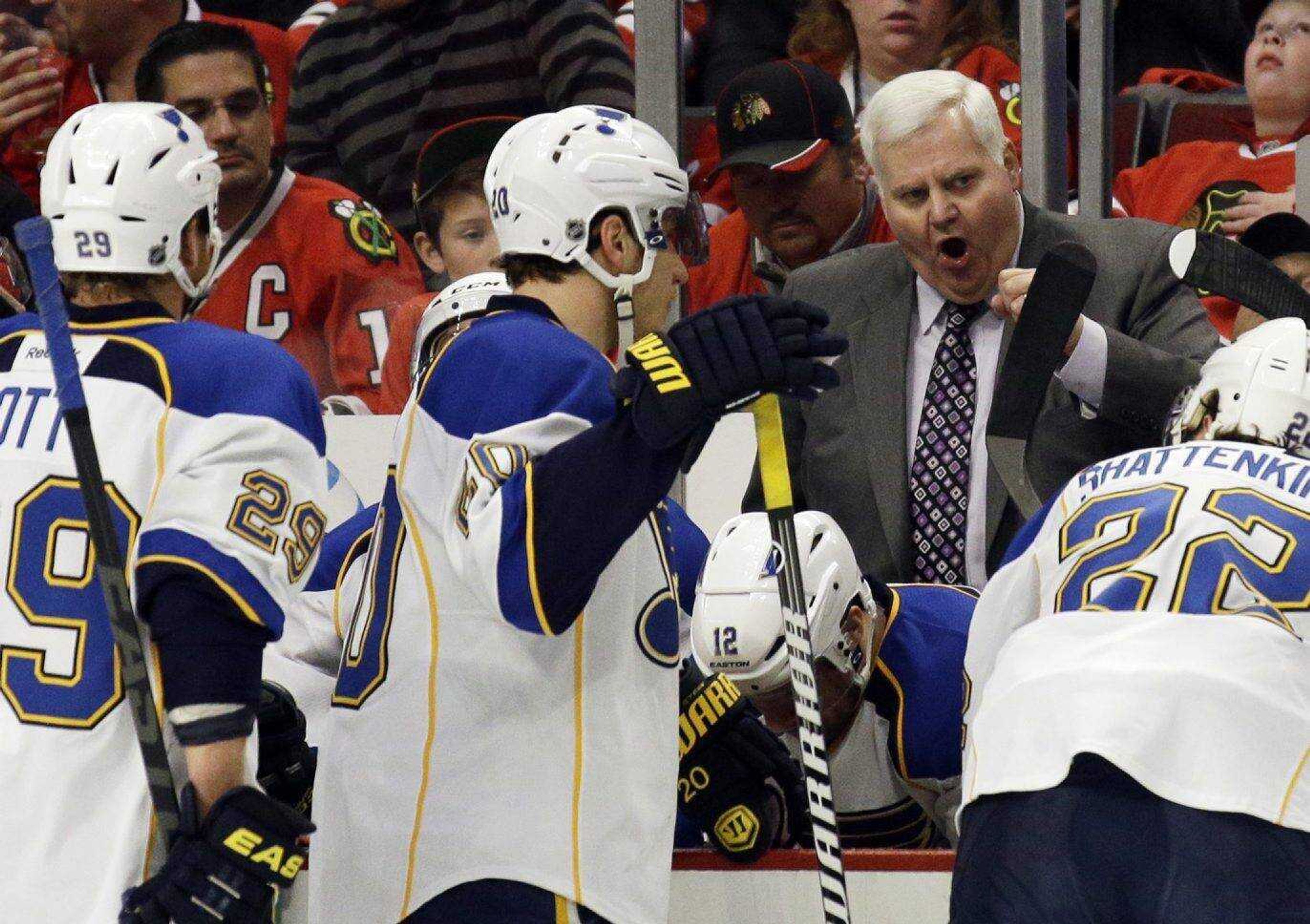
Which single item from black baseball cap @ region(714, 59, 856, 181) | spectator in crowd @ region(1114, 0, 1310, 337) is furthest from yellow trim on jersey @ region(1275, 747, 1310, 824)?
spectator in crowd @ region(1114, 0, 1310, 337)

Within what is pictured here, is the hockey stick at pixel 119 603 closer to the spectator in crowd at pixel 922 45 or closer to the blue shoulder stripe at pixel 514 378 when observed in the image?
the blue shoulder stripe at pixel 514 378

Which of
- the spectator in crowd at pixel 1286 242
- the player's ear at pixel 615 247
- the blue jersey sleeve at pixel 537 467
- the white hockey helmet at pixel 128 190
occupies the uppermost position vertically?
the white hockey helmet at pixel 128 190

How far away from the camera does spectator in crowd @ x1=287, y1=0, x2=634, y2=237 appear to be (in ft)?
14.0

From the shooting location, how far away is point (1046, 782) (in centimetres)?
196

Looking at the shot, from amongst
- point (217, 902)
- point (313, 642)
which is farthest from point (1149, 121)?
point (217, 902)

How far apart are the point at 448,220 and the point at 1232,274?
6.01 feet

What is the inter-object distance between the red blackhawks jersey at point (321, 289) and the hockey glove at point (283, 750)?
1296mm

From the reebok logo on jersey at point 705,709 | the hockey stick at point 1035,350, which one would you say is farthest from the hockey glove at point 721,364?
the hockey stick at point 1035,350

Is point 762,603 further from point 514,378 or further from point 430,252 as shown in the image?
point 430,252

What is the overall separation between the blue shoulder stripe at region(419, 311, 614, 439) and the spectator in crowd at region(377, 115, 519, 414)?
6.00ft

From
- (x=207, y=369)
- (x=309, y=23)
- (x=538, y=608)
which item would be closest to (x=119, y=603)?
(x=207, y=369)

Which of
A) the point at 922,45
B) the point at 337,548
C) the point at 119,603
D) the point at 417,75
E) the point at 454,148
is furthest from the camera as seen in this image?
the point at 417,75

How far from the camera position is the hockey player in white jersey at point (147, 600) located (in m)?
2.05

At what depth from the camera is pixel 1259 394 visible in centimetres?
227
